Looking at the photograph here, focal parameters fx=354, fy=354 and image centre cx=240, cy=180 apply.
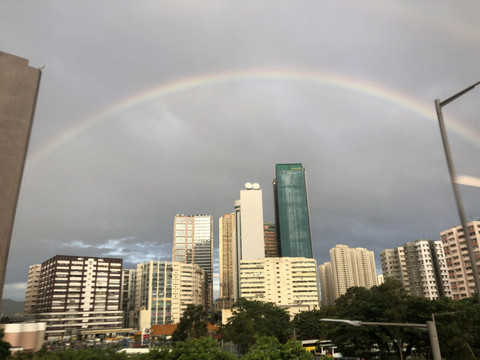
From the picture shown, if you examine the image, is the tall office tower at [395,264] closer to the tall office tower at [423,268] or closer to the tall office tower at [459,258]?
the tall office tower at [423,268]

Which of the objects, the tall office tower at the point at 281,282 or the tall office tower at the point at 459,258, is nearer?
the tall office tower at the point at 459,258

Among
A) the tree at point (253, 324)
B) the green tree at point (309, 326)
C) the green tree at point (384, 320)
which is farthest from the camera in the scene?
the green tree at point (309, 326)

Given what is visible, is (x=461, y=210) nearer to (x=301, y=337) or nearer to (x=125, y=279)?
(x=301, y=337)

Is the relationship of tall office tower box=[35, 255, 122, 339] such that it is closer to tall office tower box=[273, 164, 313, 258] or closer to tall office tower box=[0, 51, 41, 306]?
tall office tower box=[273, 164, 313, 258]

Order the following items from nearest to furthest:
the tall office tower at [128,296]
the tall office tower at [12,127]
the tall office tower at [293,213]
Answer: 1. the tall office tower at [12,127]
2. the tall office tower at [128,296]
3. the tall office tower at [293,213]

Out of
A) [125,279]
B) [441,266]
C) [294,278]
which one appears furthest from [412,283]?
[125,279]

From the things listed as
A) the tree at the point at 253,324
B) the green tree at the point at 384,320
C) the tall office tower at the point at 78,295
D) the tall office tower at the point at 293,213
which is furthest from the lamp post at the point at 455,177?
the tall office tower at the point at 293,213

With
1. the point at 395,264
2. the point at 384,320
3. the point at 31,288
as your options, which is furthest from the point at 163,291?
the point at 384,320
